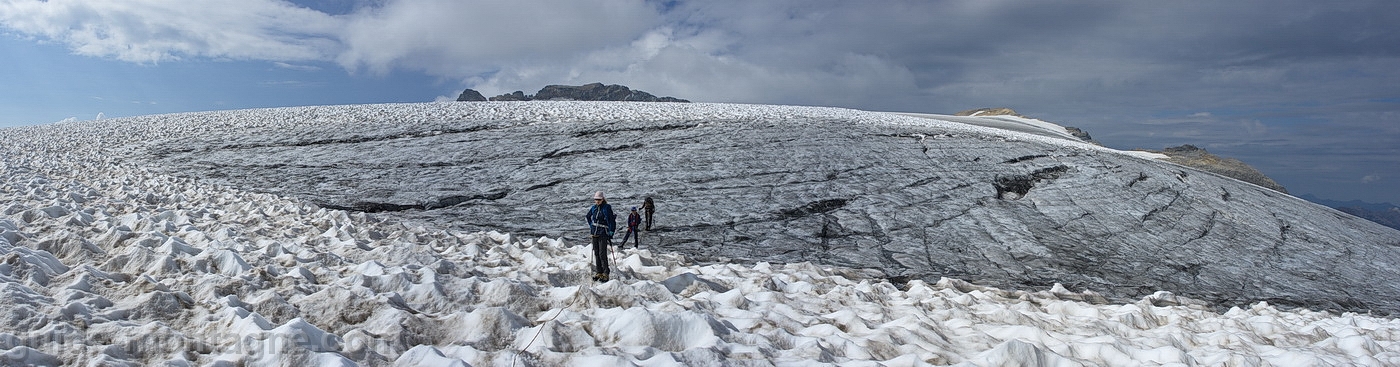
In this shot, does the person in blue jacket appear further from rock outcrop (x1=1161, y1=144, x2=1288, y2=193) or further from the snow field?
rock outcrop (x1=1161, y1=144, x2=1288, y2=193)

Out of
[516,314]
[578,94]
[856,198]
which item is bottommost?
[516,314]

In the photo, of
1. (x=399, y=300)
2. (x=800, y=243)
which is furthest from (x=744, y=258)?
(x=399, y=300)

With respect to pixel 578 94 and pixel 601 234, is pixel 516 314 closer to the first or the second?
pixel 601 234

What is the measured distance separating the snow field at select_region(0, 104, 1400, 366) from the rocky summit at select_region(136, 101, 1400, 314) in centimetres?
207

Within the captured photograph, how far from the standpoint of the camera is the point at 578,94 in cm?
10919

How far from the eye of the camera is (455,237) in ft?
37.7

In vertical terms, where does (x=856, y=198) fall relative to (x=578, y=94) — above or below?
below

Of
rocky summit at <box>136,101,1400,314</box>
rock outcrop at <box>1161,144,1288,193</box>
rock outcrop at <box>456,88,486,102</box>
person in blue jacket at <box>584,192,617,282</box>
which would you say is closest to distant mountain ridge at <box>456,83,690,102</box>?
rock outcrop at <box>456,88,486,102</box>

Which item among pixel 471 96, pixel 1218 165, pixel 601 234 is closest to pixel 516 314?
pixel 601 234

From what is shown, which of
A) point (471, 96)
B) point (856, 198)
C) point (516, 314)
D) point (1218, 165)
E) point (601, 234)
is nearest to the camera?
point (516, 314)

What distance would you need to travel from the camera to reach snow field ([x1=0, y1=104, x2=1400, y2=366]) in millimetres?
4922

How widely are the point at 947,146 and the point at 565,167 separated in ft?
40.3

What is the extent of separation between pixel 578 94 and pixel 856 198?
97.9 meters

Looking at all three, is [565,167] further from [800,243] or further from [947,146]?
[947,146]
